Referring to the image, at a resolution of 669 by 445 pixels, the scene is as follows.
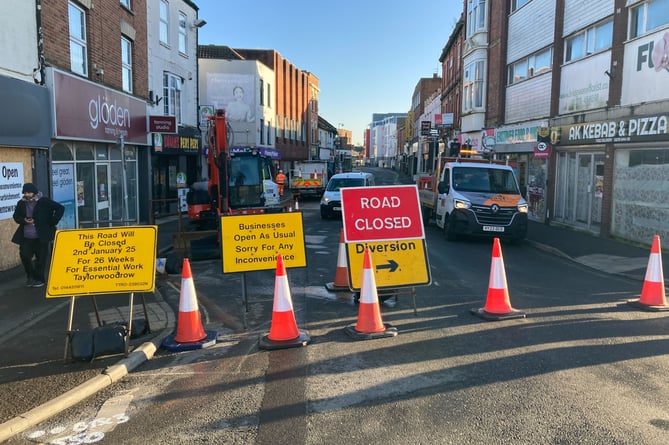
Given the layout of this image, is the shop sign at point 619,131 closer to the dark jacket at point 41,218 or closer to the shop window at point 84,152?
the dark jacket at point 41,218

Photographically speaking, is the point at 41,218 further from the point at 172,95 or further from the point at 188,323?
the point at 172,95

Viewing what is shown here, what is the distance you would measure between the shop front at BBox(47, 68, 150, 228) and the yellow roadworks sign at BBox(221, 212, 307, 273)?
3341 millimetres

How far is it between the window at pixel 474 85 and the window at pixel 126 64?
17.2m

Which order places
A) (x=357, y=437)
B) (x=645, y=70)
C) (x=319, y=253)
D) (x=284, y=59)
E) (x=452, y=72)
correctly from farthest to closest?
(x=284, y=59) < (x=452, y=72) < (x=645, y=70) < (x=319, y=253) < (x=357, y=437)

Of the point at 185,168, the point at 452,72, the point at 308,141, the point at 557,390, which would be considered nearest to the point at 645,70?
the point at 557,390

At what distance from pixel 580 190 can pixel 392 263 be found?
40.4 ft

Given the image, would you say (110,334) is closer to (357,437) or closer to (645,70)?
(357,437)

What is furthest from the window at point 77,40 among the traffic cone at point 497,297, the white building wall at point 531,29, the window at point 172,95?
the white building wall at point 531,29

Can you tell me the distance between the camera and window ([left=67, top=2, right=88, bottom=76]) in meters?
12.0

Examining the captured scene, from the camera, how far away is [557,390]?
4555 millimetres

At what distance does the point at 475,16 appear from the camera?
27453 millimetres

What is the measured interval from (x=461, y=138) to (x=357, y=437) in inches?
1168

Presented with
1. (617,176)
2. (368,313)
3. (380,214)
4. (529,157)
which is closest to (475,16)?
(529,157)

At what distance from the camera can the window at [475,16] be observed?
26.7 meters
